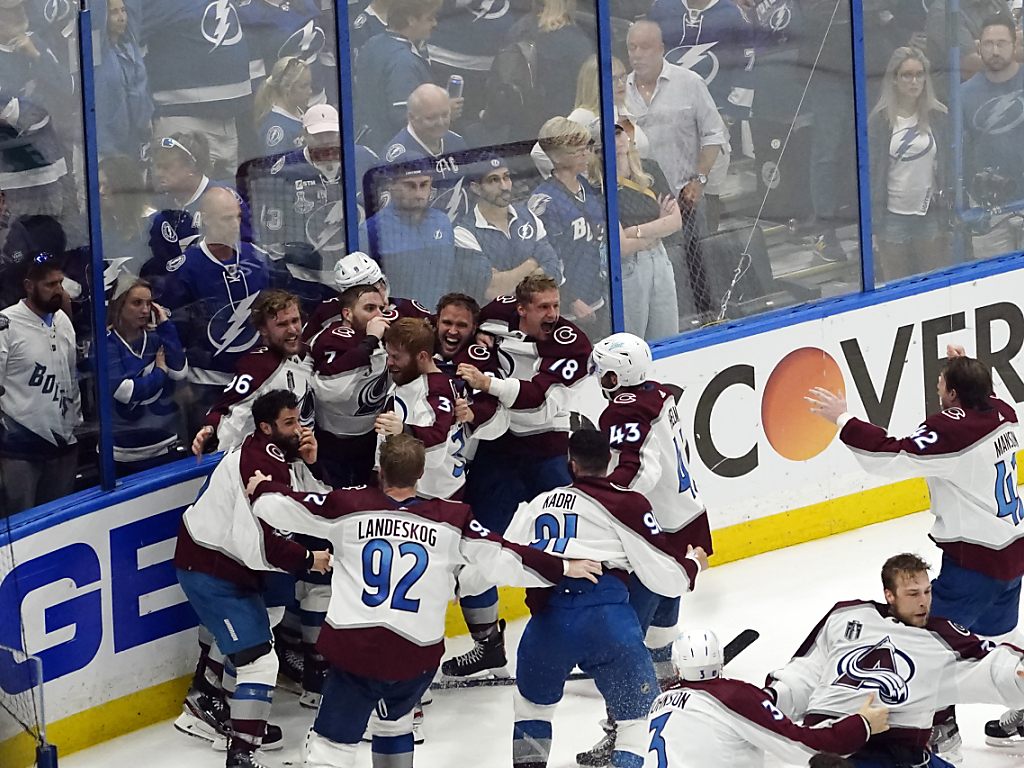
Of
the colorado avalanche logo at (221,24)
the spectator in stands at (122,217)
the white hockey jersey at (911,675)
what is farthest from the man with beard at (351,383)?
the white hockey jersey at (911,675)

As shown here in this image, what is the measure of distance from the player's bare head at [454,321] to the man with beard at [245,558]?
683mm

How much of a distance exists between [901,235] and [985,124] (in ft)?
2.40

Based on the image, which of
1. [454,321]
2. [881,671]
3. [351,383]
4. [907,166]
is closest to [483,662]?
[351,383]

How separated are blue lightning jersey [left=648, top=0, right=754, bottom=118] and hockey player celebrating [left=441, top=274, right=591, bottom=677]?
1.66m

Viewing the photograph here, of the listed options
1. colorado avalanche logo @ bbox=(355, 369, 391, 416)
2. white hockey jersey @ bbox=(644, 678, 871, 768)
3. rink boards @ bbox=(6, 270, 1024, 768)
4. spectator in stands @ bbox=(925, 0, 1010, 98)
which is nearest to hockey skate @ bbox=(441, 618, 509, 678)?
rink boards @ bbox=(6, 270, 1024, 768)

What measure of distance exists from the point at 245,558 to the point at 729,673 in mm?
1825

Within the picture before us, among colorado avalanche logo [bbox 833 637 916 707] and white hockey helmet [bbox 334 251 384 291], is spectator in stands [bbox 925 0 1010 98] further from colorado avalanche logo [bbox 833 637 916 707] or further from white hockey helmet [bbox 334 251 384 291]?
colorado avalanche logo [bbox 833 637 916 707]

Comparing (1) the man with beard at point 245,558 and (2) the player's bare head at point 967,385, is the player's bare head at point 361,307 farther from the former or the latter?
(2) the player's bare head at point 967,385

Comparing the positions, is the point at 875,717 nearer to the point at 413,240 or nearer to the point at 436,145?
the point at 413,240

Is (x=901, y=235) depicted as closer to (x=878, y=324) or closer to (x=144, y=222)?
(x=878, y=324)

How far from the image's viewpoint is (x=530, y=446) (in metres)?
6.16

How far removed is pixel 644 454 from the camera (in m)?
5.39

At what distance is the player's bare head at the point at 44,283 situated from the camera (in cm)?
569

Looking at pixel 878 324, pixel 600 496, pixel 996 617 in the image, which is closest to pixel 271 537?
pixel 600 496
